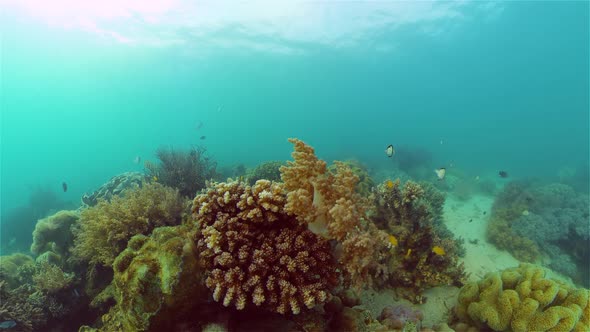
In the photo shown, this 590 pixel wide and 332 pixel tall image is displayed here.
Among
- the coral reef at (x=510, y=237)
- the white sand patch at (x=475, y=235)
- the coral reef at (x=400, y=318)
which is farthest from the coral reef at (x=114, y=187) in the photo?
the coral reef at (x=510, y=237)

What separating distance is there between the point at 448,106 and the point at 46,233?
139 metres

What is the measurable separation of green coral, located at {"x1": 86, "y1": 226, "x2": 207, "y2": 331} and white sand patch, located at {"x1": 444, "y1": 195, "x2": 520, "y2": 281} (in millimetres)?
5948

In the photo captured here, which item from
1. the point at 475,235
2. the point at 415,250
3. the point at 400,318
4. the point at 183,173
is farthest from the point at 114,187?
the point at 475,235

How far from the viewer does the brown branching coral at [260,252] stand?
2963mm

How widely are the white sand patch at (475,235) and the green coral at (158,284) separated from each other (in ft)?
19.5

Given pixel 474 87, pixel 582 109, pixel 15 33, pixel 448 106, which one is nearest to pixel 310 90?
pixel 474 87

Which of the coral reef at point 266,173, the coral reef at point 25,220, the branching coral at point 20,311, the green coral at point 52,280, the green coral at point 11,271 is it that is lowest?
the coral reef at point 25,220

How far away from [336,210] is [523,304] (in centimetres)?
345

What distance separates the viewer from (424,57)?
2136 inches

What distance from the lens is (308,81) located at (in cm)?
8212

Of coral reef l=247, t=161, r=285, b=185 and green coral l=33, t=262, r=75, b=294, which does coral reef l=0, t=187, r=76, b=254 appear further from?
green coral l=33, t=262, r=75, b=294

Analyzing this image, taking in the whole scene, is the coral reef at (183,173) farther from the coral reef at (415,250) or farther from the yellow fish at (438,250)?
the yellow fish at (438,250)

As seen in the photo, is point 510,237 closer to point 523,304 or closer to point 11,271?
point 523,304

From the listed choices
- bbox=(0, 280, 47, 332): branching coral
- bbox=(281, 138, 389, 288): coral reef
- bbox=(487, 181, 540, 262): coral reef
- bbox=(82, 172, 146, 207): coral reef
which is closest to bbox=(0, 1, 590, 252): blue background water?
bbox=(82, 172, 146, 207): coral reef
